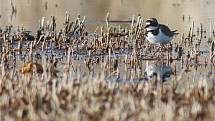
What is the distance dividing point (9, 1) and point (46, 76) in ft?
47.3

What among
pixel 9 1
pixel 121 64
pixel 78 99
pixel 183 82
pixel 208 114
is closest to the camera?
pixel 208 114

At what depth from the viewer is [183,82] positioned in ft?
28.1

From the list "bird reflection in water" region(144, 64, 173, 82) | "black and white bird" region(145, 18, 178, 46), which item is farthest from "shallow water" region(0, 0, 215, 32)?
"bird reflection in water" region(144, 64, 173, 82)

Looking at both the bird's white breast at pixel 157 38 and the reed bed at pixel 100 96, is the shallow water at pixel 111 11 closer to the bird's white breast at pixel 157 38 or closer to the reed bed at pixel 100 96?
the bird's white breast at pixel 157 38

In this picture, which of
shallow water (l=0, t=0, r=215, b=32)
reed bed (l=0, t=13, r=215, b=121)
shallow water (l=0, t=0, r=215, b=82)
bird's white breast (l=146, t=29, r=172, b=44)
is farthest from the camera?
shallow water (l=0, t=0, r=215, b=32)

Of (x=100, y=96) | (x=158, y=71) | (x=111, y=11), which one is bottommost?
(x=100, y=96)

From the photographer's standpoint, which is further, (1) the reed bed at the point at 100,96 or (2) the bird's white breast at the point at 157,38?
(2) the bird's white breast at the point at 157,38

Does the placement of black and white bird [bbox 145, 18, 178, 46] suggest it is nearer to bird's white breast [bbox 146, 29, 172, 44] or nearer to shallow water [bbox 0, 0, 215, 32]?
bird's white breast [bbox 146, 29, 172, 44]

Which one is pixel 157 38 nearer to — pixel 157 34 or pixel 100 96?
pixel 157 34

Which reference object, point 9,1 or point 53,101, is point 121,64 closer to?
point 53,101

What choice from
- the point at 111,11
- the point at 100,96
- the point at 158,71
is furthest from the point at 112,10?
the point at 100,96

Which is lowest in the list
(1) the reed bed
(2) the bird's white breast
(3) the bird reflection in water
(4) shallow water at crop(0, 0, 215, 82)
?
(1) the reed bed

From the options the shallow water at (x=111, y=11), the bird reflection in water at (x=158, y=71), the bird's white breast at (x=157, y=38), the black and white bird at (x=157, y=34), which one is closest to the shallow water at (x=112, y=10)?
the shallow water at (x=111, y=11)

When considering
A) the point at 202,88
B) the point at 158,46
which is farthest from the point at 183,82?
the point at 158,46
